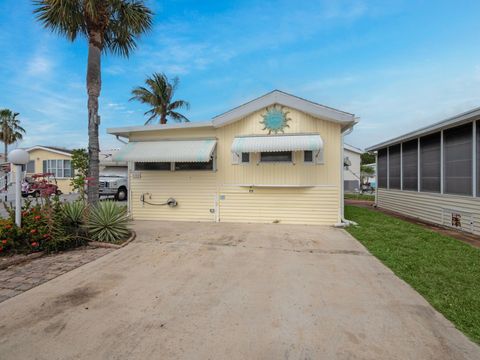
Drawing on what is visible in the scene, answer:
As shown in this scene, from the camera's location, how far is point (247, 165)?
8781mm

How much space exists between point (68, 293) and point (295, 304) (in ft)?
10.7

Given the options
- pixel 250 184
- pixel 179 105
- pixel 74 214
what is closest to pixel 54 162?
pixel 179 105

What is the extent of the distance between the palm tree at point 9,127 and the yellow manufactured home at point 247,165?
31.9 metres

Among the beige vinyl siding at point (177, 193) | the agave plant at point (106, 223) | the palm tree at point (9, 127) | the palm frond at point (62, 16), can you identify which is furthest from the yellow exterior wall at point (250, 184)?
the palm tree at point (9, 127)

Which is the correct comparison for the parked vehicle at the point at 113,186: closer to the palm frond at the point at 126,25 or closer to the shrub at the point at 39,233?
the palm frond at the point at 126,25

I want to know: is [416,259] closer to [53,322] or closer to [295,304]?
[295,304]

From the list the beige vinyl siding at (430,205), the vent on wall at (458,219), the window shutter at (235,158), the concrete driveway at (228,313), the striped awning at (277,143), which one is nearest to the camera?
the concrete driveway at (228,313)

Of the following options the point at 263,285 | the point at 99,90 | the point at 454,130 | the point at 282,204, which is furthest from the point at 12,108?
the point at 454,130

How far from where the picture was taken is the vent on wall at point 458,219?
7197 mm

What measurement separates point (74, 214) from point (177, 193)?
387 centimetres

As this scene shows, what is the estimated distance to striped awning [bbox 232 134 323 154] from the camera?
24.6ft

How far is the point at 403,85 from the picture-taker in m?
13.2

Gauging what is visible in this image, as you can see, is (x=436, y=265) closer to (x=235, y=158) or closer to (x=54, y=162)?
(x=235, y=158)

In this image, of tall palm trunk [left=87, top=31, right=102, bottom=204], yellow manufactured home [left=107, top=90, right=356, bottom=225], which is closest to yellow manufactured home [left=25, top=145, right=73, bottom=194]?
yellow manufactured home [left=107, top=90, right=356, bottom=225]
